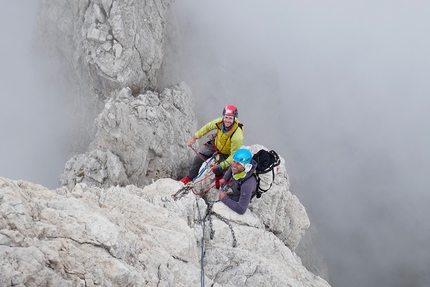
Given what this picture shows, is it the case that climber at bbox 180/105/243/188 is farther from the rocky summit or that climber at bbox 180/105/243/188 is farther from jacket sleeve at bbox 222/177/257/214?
jacket sleeve at bbox 222/177/257/214

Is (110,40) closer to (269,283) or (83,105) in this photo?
(83,105)

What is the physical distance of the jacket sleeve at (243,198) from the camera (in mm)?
7627

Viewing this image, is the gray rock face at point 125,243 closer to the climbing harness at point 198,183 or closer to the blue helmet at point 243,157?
the climbing harness at point 198,183

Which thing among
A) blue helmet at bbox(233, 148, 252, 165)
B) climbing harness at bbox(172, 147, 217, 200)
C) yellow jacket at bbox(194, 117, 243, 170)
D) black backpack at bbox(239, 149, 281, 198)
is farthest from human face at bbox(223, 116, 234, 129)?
blue helmet at bbox(233, 148, 252, 165)

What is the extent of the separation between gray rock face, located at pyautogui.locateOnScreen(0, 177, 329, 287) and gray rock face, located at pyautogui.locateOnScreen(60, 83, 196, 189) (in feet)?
27.3

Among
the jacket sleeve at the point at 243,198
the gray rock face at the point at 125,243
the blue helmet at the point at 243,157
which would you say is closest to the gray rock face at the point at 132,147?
the gray rock face at the point at 125,243

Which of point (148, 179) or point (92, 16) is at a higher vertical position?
point (92, 16)

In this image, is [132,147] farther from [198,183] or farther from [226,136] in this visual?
[226,136]

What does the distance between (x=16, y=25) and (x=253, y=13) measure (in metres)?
25.9

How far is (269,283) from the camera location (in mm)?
6246

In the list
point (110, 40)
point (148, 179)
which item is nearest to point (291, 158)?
point (148, 179)

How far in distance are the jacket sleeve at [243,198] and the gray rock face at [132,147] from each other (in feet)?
28.8

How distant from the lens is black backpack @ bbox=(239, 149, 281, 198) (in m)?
8.12

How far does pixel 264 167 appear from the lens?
8.11 meters
